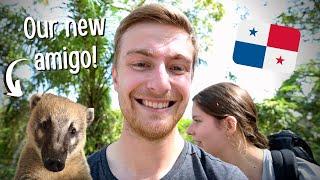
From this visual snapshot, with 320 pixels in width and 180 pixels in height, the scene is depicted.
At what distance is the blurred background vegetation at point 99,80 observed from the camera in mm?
2256

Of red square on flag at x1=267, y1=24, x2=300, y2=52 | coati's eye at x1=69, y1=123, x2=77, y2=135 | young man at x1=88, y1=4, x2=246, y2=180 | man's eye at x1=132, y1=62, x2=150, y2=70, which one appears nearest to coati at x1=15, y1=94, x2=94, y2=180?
coati's eye at x1=69, y1=123, x2=77, y2=135

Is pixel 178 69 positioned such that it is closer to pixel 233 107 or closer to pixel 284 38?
pixel 233 107

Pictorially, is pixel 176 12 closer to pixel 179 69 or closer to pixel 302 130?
pixel 179 69

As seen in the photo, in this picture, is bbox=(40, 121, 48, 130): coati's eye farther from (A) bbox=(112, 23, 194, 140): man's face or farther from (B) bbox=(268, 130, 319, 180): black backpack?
(B) bbox=(268, 130, 319, 180): black backpack

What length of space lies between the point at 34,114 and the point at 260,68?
1.26 meters

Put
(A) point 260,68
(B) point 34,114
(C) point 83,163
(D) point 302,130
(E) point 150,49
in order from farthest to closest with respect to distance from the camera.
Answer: (D) point 302,130 < (A) point 260,68 < (B) point 34,114 < (C) point 83,163 < (E) point 150,49

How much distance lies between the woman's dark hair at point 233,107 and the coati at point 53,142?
1.49ft

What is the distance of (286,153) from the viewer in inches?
64.2

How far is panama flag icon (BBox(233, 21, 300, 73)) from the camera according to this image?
8.00 ft

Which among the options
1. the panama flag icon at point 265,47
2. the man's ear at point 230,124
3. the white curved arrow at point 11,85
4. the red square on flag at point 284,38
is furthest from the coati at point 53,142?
the red square on flag at point 284,38

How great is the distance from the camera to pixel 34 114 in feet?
5.16

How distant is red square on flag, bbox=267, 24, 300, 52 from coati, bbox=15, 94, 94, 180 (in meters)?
1.15

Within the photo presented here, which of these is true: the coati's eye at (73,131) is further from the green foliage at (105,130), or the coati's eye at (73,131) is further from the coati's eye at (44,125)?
the green foliage at (105,130)

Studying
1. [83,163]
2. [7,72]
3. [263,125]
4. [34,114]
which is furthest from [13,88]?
[263,125]
